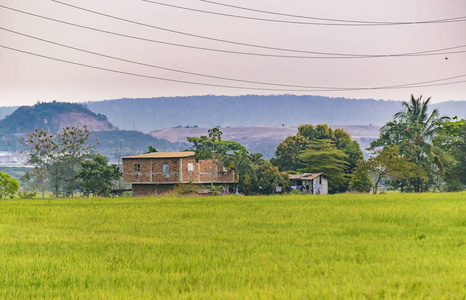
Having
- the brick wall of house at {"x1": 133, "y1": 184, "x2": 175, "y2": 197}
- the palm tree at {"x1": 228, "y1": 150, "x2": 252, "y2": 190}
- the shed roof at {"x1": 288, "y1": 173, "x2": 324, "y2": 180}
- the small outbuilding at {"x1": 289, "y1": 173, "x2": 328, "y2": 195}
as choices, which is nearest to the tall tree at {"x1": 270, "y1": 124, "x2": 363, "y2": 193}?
the small outbuilding at {"x1": 289, "y1": 173, "x2": 328, "y2": 195}

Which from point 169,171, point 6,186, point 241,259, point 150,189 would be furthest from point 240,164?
point 241,259

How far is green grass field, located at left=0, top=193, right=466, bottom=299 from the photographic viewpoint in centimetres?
1195

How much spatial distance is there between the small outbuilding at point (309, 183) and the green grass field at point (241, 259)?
229ft

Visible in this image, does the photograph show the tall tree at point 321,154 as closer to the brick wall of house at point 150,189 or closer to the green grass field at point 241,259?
the brick wall of house at point 150,189

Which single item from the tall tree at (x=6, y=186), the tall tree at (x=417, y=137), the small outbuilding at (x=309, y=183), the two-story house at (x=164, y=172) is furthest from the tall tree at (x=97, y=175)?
the tall tree at (x=417, y=137)

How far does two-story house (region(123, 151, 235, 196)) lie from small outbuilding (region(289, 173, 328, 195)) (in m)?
14.5

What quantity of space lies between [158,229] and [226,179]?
67.4 m

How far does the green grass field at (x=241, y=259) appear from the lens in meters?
12.0

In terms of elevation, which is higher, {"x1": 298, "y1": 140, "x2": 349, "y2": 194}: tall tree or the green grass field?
{"x1": 298, "y1": 140, "x2": 349, "y2": 194}: tall tree

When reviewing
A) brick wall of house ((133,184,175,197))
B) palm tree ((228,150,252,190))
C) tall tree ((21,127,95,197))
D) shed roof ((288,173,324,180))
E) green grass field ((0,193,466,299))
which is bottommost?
green grass field ((0,193,466,299))

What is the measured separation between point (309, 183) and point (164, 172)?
2515cm

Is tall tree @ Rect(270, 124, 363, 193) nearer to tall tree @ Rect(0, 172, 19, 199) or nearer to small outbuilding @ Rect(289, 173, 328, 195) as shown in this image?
small outbuilding @ Rect(289, 173, 328, 195)

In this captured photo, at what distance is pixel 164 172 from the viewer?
87.4 meters

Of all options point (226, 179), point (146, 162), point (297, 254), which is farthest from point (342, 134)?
point (297, 254)
